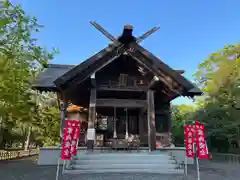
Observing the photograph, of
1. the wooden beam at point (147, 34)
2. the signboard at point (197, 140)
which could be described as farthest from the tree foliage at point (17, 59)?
the signboard at point (197, 140)

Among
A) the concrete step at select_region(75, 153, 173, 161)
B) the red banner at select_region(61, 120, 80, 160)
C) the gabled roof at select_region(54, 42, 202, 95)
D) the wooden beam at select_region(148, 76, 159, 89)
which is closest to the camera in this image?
the red banner at select_region(61, 120, 80, 160)

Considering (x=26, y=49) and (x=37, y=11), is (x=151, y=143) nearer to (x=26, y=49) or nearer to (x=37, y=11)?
(x=26, y=49)

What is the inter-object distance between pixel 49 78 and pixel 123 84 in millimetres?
3885

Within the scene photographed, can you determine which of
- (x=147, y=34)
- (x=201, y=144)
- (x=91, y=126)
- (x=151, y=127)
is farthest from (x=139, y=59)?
(x=201, y=144)

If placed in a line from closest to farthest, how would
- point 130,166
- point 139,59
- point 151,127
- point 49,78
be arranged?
1. point 130,166
2. point 151,127
3. point 139,59
4. point 49,78

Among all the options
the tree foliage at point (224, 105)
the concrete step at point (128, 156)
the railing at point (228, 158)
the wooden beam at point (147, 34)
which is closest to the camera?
the concrete step at point (128, 156)

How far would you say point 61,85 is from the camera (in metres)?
8.00

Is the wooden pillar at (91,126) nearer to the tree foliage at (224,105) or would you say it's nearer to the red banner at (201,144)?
the red banner at (201,144)

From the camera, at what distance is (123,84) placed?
9.85 m

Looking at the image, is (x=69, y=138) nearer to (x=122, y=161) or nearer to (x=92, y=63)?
(x=122, y=161)

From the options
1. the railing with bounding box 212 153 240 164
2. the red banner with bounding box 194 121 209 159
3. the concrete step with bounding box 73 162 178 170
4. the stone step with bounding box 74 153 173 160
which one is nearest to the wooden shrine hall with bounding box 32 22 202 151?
the stone step with bounding box 74 153 173 160

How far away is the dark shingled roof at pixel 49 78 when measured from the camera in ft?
29.0

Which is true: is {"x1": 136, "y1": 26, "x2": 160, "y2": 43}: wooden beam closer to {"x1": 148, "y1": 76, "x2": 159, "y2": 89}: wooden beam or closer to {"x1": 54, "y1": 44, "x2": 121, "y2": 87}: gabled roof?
{"x1": 54, "y1": 44, "x2": 121, "y2": 87}: gabled roof

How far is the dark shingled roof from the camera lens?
8.84m
